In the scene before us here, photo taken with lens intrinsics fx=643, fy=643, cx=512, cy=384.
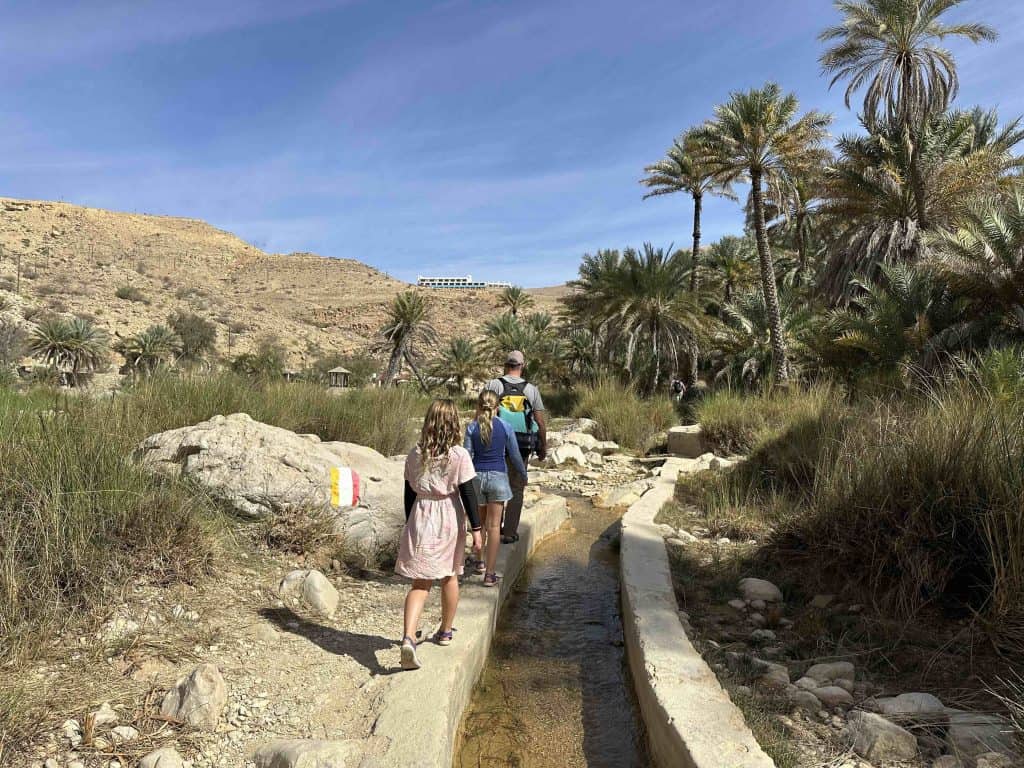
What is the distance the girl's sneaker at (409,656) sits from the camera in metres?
3.53

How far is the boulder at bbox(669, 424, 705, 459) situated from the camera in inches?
532

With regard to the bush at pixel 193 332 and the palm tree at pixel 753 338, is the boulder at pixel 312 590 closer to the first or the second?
the palm tree at pixel 753 338

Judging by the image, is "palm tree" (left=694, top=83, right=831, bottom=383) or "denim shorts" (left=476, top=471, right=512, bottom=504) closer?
"denim shorts" (left=476, top=471, right=512, bottom=504)

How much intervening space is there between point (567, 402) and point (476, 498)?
65.7 feet

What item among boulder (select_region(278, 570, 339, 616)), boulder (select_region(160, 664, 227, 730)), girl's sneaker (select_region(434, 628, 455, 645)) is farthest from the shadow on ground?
boulder (select_region(160, 664, 227, 730))

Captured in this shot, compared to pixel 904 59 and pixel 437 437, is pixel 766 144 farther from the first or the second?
pixel 437 437

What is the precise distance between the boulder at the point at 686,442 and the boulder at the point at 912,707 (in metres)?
10.4

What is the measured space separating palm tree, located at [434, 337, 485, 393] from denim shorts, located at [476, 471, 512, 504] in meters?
26.7

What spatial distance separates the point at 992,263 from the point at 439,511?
36.4 ft

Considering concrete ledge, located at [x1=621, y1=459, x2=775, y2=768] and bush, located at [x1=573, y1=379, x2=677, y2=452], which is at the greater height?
bush, located at [x1=573, y1=379, x2=677, y2=452]

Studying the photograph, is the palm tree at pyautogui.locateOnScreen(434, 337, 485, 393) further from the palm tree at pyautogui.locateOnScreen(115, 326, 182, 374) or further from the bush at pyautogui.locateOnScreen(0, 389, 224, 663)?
the bush at pyautogui.locateOnScreen(0, 389, 224, 663)

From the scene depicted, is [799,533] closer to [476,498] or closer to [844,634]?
[844,634]

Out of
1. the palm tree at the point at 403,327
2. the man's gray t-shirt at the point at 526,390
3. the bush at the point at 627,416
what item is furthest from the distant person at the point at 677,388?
the man's gray t-shirt at the point at 526,390

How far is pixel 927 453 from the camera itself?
14.9 feet
